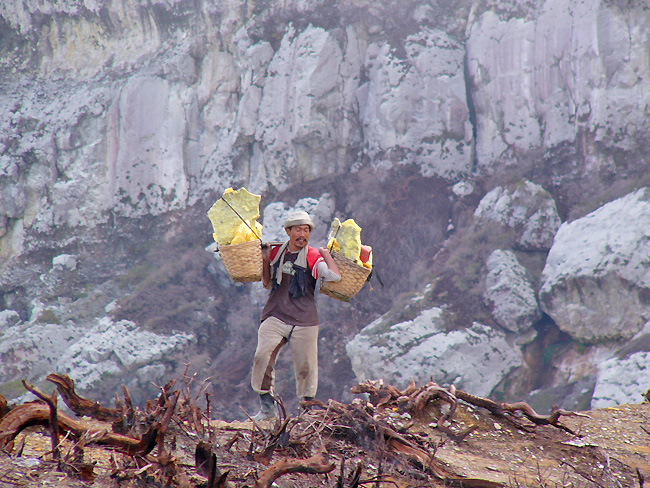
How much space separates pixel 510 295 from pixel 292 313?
11.4 m

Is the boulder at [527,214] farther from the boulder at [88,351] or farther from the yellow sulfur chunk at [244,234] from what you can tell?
the yellow sulfur chunk at [244,234]

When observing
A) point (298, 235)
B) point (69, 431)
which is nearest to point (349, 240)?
point (298, 235)

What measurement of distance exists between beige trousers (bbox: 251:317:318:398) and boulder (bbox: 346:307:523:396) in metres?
9.50

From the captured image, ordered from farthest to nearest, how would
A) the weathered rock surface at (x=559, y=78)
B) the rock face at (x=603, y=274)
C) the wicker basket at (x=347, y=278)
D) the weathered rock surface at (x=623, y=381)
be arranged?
the weathered rock surface at (x=559, y=78)
the rock face at (x=603, y=274)
the weathered rock surface at (x=623, y=381)
the wicker basket at (x=347, y=278)

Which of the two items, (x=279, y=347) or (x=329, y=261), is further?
(x=279, y=347)

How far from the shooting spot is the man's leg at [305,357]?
4020 millimetres

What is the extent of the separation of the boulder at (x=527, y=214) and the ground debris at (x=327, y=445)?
1049cm

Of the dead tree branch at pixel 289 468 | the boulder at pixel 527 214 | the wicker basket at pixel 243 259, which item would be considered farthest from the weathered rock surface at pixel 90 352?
the dead tree branch at pixel 289 468

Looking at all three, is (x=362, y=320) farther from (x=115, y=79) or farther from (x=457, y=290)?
(x=115, y=79)

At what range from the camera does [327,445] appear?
290 cm

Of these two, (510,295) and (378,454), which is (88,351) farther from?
(378,454)

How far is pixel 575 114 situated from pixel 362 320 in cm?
910

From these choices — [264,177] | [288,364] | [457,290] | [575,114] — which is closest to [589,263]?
[457,290]

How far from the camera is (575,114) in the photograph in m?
14.7
